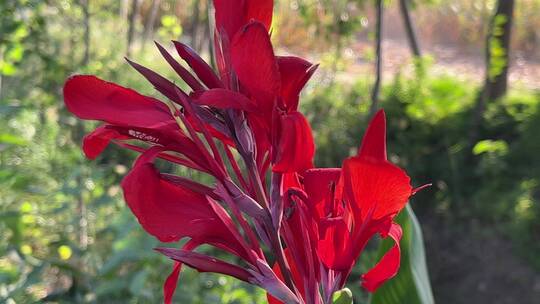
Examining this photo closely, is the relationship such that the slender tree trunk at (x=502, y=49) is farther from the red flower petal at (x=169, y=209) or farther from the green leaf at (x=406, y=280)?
the red flower petal at (x=169, y=209)

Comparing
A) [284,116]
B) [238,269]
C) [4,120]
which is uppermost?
[284,116]

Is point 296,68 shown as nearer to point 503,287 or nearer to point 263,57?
point 263,57

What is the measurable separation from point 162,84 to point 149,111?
24 mm

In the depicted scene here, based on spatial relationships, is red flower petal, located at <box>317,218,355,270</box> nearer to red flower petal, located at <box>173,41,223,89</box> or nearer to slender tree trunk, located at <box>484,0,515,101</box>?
red flower petal, located at <box>173,41,223,89</box>

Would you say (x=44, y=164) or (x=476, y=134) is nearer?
(x=44, y=164)

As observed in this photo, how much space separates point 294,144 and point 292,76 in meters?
0.07

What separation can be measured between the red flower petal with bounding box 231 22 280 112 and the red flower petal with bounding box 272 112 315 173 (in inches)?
0.9

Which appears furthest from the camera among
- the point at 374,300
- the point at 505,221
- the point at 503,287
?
the point at 505,221

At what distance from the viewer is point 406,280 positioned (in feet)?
3.15

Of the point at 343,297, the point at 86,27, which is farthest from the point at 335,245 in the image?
the point at 86,27

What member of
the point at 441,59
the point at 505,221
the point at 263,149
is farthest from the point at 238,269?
the point at 441,59

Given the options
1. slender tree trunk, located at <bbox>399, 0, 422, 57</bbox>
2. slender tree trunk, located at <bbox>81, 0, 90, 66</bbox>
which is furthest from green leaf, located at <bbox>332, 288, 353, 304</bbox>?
slender tree trunk, located at <bbox>399, 0, 422, 57</bbox>

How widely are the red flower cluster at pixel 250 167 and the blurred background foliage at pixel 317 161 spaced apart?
0.90 metres

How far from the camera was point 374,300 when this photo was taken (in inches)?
39.2
